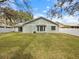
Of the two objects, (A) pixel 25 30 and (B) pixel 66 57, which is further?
(A) pixel 25 30

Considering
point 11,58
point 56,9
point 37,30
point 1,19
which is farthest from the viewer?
point 37,30

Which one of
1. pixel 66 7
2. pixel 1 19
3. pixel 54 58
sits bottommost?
pixel 54 58

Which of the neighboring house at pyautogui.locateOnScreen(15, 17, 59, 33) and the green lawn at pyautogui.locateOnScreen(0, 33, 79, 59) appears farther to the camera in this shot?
the neighboring house at pyautogui.locateOnScreen(15, 17, 59, 33)

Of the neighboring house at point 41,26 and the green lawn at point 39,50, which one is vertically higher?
the neighboring house at point 41,26

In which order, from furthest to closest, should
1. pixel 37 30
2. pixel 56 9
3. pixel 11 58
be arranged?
pixel 37 30, pixel 11 58, pixel 56 9

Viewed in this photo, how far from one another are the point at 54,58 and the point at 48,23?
35.3m

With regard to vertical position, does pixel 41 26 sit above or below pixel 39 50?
above

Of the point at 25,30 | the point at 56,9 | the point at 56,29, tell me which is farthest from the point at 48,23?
the point at 56,9

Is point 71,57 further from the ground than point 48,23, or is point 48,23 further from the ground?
point 48,23

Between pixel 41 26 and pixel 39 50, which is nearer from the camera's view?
pixel 39 50

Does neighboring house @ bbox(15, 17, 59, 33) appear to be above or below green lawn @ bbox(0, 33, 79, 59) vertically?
above

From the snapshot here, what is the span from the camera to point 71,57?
1116 centimetres

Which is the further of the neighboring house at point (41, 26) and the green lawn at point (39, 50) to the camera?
the neighboring house at point (41, 26)

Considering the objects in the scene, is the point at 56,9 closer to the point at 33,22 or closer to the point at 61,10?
the point at 61,10
